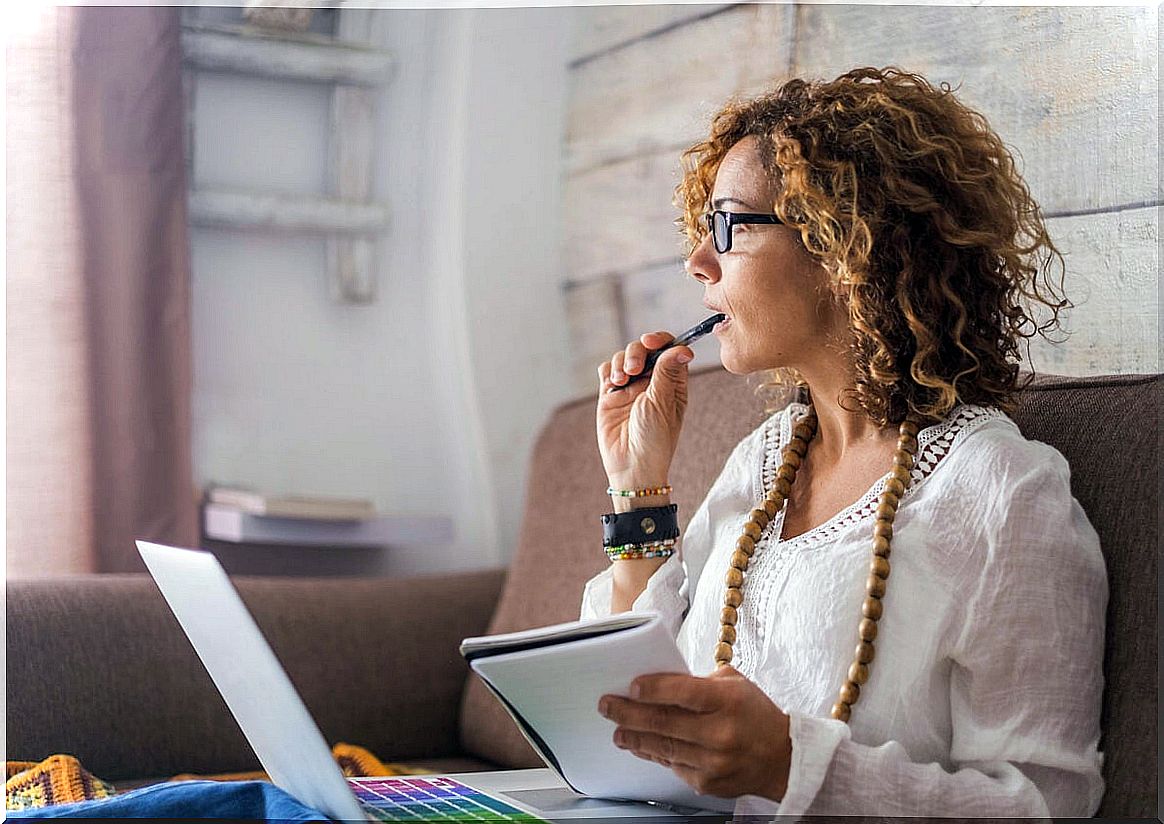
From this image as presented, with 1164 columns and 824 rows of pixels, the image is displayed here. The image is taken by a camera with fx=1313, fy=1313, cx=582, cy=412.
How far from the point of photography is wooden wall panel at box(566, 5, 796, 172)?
5.33ft

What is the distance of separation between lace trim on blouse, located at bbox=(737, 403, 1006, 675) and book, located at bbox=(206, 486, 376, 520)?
976mm

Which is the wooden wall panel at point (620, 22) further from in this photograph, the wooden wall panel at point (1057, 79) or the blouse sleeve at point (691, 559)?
the blouse sleeve at point (691, 559)

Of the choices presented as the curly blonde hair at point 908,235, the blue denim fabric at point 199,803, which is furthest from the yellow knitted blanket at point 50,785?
the curly blonde hair at point 908,235

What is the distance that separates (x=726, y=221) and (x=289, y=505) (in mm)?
1014

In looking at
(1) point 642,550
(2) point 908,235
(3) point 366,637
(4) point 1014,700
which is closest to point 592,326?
(3) point 366,637

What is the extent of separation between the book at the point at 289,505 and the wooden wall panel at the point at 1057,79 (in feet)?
3.32

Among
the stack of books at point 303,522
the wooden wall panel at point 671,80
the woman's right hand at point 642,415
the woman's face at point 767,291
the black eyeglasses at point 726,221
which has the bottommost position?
the stack of books at point 303,522

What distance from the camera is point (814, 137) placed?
1087mm

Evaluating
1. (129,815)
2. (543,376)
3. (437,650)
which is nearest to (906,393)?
(129,815)

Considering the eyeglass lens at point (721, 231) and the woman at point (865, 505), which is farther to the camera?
the eyeglass lens at point (721, 231)

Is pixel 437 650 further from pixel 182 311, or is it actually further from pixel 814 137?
pixel 814 137

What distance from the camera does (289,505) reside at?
191 cm

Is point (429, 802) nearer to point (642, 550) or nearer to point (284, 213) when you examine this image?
point (642, 550)

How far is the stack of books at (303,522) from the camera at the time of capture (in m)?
1.92
